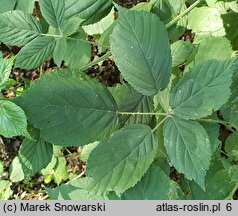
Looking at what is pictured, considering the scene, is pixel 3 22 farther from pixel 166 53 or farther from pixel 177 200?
pixel 177 200

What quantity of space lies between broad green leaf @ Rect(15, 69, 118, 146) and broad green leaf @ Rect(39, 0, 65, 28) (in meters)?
0.26

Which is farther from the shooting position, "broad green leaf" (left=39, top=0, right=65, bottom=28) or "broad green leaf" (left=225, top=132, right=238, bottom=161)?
"broad green leaf" (left=225, top=132, right=238, bottom=161)

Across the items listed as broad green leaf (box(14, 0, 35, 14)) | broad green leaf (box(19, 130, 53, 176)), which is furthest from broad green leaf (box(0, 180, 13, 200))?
broad green leaf (box(14, 0, 35, 14))

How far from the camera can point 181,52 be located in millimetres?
1633

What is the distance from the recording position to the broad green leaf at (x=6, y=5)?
5.30 feet

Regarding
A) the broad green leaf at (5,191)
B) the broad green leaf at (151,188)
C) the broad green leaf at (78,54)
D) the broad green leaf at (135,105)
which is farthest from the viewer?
the broad green leaf at (5,191)

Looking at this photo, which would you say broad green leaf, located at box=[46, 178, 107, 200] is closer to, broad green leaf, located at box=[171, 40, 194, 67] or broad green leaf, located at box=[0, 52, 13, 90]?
broad green leaf, located at box=[0, 52, 13, 90]

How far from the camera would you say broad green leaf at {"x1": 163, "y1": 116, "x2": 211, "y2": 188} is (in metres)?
1.18

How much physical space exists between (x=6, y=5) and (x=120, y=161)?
2.64 feet

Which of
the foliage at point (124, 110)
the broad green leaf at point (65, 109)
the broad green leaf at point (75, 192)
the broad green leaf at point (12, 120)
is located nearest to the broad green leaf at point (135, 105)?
the foliage at point (124, 110)

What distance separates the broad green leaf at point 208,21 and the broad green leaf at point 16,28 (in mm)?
813

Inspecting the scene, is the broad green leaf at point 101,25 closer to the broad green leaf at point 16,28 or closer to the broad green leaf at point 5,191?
the broad green leaf at point 16,28

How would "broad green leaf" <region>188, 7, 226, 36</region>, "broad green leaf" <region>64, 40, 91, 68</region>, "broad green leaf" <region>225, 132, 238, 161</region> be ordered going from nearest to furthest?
"broad green leaf" <region>225, 132, 238, 161</region> < "broad green leaf" <region>64, 40, 91, 68</region> < "broad green leaf" <region>188, 7, 226, 36</region>

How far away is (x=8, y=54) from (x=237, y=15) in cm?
148
